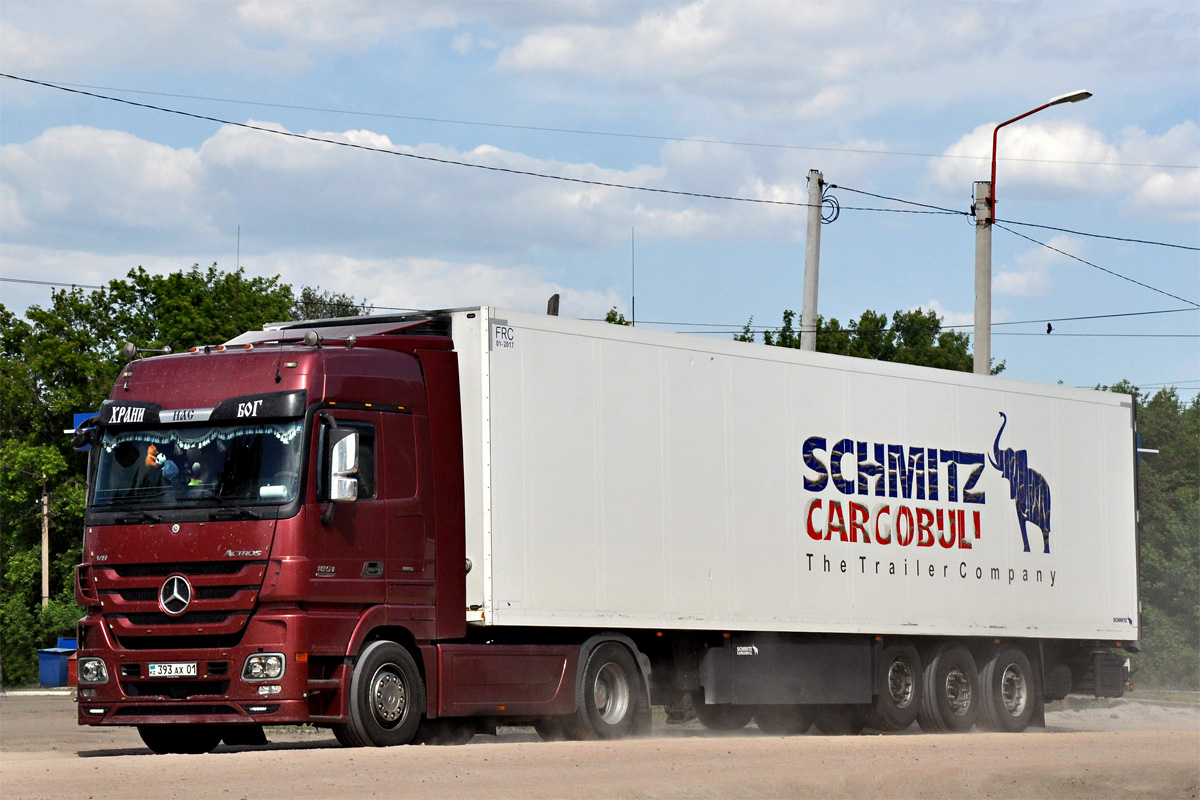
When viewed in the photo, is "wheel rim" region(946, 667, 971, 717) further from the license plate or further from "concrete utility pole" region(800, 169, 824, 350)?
the license plate

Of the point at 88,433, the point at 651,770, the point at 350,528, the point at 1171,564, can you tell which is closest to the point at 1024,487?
the point at 651,770

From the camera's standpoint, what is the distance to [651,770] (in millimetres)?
12328

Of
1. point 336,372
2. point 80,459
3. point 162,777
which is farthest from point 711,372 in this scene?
point 80,459

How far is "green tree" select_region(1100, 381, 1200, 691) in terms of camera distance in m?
66.4

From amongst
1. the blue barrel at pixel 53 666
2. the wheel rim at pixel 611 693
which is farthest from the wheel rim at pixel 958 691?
the blue barrel at pixel 53 666

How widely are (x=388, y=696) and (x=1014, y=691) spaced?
31.8 feet

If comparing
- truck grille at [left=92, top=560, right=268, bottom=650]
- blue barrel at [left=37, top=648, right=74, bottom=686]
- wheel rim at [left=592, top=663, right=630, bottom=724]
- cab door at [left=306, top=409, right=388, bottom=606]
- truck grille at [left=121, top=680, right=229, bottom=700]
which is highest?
cab door at [left=306, top=409, right=388, bottom=606]

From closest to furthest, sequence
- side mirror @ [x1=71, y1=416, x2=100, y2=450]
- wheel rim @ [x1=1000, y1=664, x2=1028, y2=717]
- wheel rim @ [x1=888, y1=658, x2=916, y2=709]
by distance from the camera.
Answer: side mirror @ [x1=71, y1=416, x2=100, y2=450] < wheel rim @ [x1=888, y1=658, x2=916, y2=709] < wheel rim @ [x1=1000, y1=664, x2=1028, y2=717]

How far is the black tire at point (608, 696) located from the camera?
15.6 m

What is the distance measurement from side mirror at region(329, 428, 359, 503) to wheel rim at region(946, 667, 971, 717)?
9.07 m

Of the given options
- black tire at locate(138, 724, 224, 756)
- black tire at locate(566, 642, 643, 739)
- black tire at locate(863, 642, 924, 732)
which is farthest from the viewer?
black tire at locate(863, 642, 924, 732)

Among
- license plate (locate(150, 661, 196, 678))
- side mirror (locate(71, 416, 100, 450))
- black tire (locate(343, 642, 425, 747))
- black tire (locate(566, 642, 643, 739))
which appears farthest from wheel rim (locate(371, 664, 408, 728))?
side mirror (locate(71, 416, 100, 450))

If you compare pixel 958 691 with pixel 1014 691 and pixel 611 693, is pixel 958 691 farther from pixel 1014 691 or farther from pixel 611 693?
pixel 611 693

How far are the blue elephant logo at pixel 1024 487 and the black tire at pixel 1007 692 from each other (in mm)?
1379
